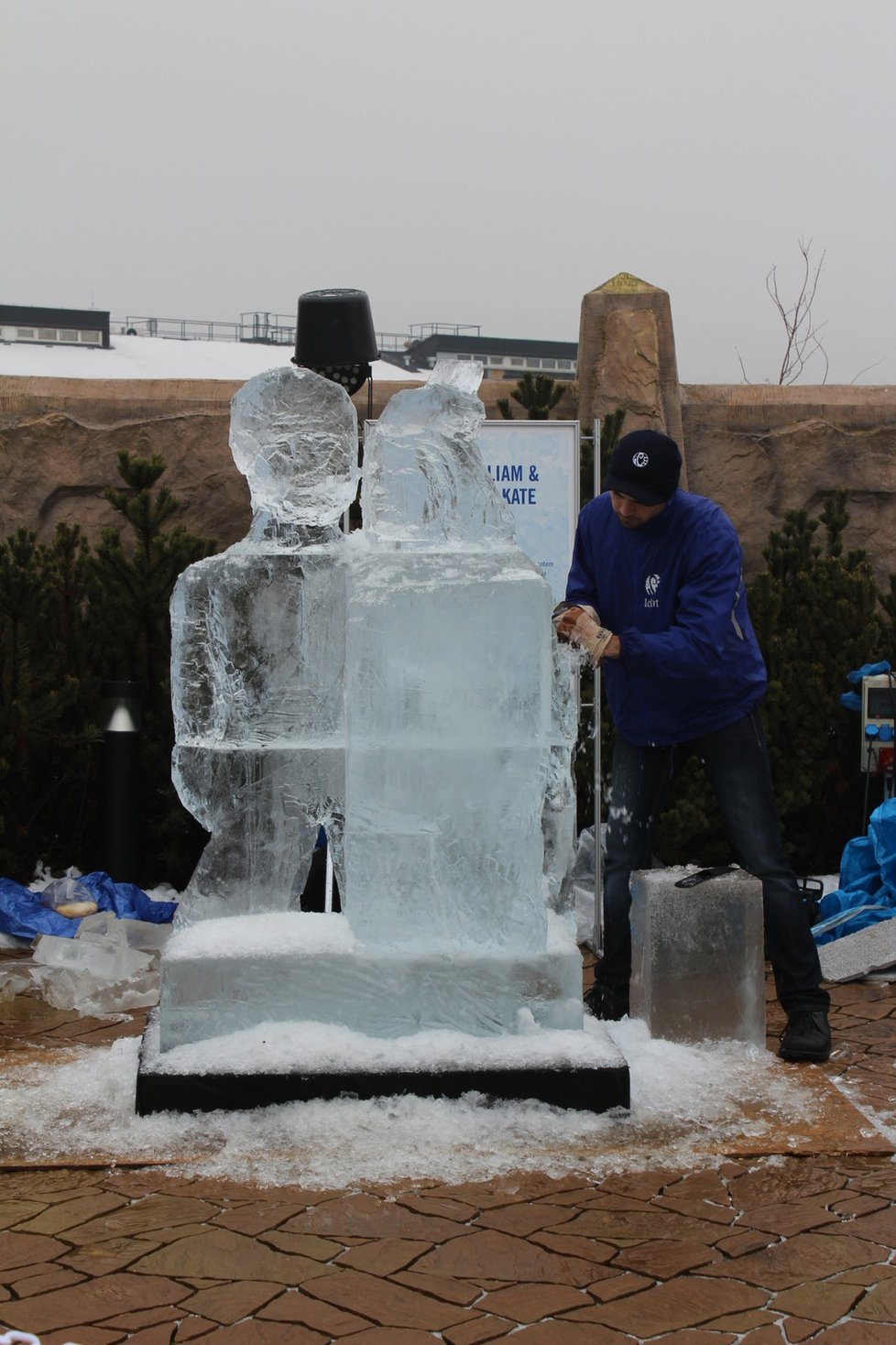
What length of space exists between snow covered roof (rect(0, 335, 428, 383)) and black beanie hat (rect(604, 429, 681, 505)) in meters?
4.99

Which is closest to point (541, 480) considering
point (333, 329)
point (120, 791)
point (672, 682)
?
point (333, 329)

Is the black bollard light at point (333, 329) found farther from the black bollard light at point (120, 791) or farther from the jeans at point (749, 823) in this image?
the jeans at point (749, 823)

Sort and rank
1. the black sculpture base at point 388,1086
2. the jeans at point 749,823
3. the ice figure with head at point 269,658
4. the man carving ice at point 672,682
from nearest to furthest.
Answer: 1. the black sculpture base at point 388,1086
2. the ice figure with head at point 269,658
3. the man carving ice at point 672,682
4. the jeans at point 749,823

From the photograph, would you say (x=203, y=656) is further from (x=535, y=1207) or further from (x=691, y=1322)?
(x=691, y=1322)

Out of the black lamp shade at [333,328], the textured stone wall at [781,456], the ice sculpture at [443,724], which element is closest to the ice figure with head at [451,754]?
the ice sculpture at [443,724]

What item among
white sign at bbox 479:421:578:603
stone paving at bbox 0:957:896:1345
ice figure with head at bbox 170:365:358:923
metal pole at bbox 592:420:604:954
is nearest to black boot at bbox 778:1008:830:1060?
stone paving at bbox 0:957:896:1345

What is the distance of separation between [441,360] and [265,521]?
61 cm

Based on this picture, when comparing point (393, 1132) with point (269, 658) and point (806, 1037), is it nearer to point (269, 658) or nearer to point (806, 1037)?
point (269, 658)

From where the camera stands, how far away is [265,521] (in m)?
3.73

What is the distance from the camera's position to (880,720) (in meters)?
6.02

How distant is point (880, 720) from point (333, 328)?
8.96 feet

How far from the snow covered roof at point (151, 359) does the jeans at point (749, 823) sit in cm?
507

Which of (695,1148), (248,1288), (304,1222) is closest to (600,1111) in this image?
(695,1148)

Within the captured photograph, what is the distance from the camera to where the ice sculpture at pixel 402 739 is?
11.5 feet
